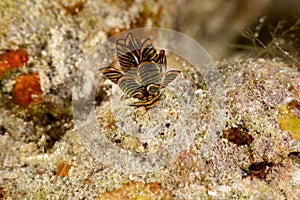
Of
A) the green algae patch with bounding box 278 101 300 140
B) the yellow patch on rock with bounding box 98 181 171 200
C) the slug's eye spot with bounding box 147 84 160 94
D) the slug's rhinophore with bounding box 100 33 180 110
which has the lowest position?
the yellow patch on rock with bounding box 98 181 171 200

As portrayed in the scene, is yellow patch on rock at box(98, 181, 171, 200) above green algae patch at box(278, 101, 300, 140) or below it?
below

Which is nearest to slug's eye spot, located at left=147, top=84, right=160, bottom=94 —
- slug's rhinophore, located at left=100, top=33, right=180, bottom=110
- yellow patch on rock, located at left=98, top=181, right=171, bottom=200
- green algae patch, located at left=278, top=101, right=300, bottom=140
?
slug's rhinophore, located at left=100, top=33, right=180, bottom=110

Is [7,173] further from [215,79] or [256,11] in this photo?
[256,11]

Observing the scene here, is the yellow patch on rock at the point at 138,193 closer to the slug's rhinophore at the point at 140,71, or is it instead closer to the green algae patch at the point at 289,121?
the slug's rhinophore at the point at 140,71

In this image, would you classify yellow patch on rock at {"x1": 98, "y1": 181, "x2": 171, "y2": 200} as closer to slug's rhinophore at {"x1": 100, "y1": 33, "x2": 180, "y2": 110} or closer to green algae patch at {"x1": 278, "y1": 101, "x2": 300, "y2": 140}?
slug's rhinophore at {"x1": 100, "y1": 33, "x2": 180, "y2": 110}

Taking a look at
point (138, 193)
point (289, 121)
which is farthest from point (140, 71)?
point (289, 121)

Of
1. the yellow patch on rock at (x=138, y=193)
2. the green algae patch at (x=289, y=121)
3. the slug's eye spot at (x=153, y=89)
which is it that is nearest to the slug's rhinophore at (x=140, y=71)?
the slug's eye spot at (x=153, y=89)
